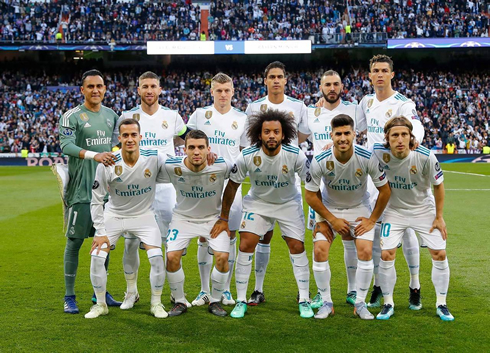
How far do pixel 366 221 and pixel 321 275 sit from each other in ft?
2.21

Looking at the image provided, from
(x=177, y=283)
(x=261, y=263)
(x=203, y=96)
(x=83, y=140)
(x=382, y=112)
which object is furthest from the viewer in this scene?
(x=203, y=96)

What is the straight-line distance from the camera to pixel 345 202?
18.2 ft

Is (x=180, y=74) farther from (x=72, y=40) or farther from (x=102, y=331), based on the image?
(x=102, y=331)

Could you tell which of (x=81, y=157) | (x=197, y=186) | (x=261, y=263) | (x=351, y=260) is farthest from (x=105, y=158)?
(x=351, y=260)

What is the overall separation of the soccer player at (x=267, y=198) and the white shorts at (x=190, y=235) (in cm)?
8

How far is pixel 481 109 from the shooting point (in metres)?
32.3

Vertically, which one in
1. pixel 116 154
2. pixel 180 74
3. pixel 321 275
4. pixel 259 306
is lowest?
pixel 259 306

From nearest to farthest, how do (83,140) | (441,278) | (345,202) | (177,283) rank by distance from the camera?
1. (441,278)
2. (177,283)
3. (345,202)
4. (83,140)

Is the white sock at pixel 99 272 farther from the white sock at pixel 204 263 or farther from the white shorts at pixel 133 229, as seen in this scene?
the white sock at pixel 204 263

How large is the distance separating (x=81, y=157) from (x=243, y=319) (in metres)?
2.23

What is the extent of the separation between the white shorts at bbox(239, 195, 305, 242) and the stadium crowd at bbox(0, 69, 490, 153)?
25570 mm

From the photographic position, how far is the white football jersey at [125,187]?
5441 mm

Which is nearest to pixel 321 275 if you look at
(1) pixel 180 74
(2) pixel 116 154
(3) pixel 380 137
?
(3) pixel 380 137

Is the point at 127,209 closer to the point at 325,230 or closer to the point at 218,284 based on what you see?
the point at 218,284
